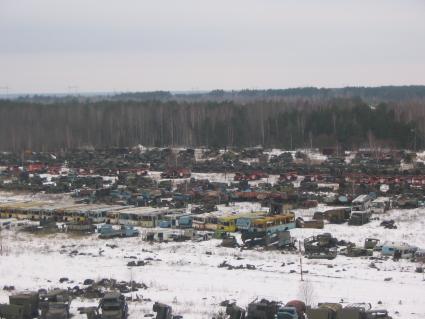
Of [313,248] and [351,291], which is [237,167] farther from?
[351,291]

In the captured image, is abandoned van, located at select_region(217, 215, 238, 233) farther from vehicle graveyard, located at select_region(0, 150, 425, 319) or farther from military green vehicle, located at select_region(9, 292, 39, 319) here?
military green vehicle, located at select_region(9, 292, 39, 319)

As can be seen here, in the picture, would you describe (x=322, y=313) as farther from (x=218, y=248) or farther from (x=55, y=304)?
(x=218, y=248)

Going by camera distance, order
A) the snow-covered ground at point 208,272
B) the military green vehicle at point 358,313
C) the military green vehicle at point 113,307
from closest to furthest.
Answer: the military green vehicle at point 358,313 → the military green vehicle at point 113,307 → the snow-covered ground at point 208,272

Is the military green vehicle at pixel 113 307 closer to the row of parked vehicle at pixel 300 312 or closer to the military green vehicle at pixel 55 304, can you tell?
the military green vehicle at pixel 55 304

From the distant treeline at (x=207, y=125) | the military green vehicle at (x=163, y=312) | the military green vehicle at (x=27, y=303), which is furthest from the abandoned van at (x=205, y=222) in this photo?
the distant treeline at (x=207, y=125)

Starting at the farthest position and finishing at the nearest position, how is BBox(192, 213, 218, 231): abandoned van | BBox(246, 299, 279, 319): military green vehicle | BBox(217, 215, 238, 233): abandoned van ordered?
1. BBox(192, 213, 218, 231): abandoned van
2. BBox(217, 215, 238, 233): abandoned van
3. BBox(246, 299, 279, 319): military green vehicle

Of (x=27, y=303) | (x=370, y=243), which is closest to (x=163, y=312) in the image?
(x=27, y=303)

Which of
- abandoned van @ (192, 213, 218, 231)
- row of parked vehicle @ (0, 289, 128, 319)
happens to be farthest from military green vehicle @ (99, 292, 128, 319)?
abandoned van @ (192, 213, 218, 231)
